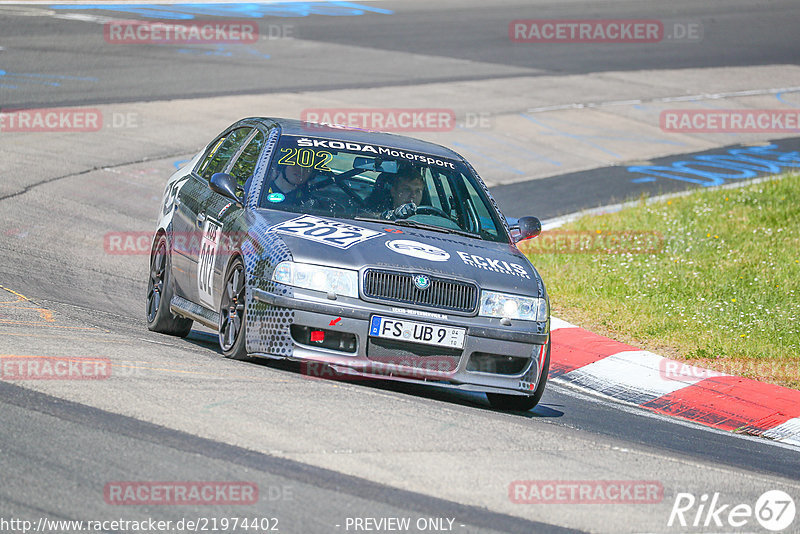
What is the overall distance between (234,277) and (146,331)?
1.46m

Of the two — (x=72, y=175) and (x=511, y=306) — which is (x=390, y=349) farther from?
(x=72, y=175)

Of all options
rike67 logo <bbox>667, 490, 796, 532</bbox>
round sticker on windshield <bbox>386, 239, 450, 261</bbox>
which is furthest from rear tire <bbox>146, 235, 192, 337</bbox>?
rike67 logo <bbox>667, 490, 796, 532</bbox>

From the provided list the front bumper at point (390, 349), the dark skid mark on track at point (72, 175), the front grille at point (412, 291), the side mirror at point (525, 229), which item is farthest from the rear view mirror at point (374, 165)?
the dark skid mark on track at point (72, 175)

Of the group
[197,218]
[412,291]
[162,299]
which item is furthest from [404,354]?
[162,299]

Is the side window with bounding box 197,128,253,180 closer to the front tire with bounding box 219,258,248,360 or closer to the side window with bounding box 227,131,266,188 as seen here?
the side window with bounding box 227,131,266,188

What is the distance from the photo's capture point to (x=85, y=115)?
17.2m

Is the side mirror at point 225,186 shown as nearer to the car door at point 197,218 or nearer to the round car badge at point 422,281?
the car door at point 197,218

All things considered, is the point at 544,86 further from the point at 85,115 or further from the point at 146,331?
the point at 146,331

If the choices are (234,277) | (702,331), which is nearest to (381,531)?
(234,277)

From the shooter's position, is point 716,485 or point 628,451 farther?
point 628,451

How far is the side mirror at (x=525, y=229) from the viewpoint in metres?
8.09

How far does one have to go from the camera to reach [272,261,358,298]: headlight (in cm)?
662

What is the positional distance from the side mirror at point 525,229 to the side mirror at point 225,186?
1.91 m

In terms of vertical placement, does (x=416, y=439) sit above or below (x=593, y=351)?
above
